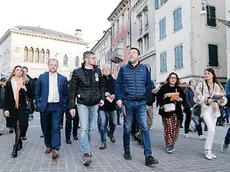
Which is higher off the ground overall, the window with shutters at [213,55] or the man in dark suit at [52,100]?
the window with shutters at [213,55]

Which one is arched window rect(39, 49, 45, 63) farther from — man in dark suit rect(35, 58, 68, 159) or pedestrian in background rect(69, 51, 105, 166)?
pedestrian in background rect(69, 51, 105, 166)

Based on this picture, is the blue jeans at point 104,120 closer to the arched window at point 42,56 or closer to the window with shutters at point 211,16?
the window with shutters at point 211,16

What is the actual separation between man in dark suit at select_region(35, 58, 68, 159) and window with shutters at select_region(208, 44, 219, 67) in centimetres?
1763

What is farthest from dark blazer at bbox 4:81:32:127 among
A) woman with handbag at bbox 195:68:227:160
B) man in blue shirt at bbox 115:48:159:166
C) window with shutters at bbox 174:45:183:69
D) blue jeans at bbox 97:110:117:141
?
window with shutters at bbox 174:45:183:69

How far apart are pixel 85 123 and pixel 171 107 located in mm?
2211

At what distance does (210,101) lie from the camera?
19.2 feet

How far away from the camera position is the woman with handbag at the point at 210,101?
5863 mm

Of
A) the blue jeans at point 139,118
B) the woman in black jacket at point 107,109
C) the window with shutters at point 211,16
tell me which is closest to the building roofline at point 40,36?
the window with shutters at point 211,16

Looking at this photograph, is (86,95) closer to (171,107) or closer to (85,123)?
(85,123)

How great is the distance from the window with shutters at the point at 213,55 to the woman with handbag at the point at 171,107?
52.5 feet

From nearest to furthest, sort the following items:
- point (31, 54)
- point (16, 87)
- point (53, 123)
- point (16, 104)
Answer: point (53, 123), point (16, 104), point (16, 87), point (31, 54)

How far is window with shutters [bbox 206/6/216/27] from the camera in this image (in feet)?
70.5

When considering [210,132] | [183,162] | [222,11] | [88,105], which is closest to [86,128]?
[88,105]

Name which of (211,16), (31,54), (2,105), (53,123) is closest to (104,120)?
(53,123)
